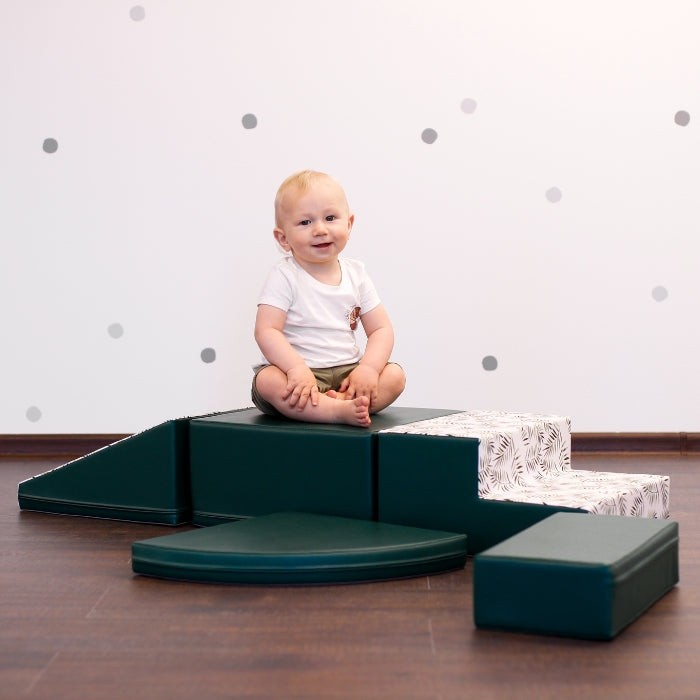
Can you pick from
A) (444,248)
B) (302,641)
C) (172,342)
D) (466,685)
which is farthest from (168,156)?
(466,685)

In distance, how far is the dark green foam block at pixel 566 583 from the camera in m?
1.32

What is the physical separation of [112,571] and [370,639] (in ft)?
1.75

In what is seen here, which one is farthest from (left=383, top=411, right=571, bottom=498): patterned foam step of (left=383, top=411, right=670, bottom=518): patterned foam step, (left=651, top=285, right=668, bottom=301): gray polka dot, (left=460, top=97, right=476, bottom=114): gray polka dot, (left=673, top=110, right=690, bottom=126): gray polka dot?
(left=673, top=110, right=690, bottom=126): gray polka dot

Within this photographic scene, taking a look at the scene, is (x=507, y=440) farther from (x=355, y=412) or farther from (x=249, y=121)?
(x=249, y=121)

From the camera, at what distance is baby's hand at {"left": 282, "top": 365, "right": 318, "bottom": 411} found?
2.03 metres

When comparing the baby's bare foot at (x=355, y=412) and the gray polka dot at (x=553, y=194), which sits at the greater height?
the gray polka dot at (x=553, y=194)

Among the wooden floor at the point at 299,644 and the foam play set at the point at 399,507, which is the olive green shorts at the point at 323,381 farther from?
the wooden floor at the point at 299,644

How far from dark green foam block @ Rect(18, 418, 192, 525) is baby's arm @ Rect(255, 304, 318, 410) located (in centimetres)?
21

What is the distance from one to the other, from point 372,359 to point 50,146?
4.15 ft

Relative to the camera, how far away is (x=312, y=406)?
2027mm

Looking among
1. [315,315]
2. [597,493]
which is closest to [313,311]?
[315,315]

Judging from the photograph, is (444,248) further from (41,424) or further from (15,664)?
(15,664)

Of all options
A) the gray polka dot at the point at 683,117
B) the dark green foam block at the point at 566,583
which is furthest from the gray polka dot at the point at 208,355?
the dark green foam block at the point at 566,583

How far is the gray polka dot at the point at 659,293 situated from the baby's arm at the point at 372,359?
935mm
